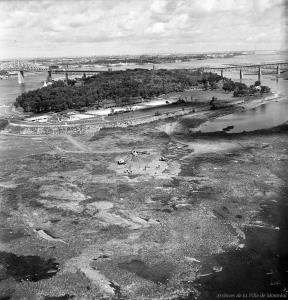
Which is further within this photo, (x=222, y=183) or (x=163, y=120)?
(x=163, y=120)

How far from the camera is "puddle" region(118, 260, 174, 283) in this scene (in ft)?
111

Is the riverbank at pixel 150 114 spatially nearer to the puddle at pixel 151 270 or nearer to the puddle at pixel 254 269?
the puddle at pixel 151 270

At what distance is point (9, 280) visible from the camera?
3438cm

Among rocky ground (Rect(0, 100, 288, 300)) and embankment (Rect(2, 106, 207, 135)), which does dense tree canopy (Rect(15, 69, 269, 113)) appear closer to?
embankment (Rect(2, 106, 207, 135))

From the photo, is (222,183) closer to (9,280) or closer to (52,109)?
(9,280)

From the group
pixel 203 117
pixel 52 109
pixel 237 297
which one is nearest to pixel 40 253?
pixel 237 297

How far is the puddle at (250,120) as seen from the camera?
92.6 metres

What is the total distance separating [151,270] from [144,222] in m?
9.64

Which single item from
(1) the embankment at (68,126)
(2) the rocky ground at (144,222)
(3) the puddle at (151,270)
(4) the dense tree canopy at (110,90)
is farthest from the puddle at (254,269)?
(4) the dense tree canopy at (110,90)

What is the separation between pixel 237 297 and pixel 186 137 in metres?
55.5

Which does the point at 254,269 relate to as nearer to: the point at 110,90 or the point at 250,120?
the point at 250,120

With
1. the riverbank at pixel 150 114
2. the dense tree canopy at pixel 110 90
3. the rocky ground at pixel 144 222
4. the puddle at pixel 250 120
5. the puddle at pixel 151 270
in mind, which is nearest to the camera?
the rocky ground at pixel 144 222

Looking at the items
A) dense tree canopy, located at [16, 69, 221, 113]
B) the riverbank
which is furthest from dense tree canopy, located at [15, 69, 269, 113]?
the riverbank

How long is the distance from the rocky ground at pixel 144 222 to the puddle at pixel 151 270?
0.16m
